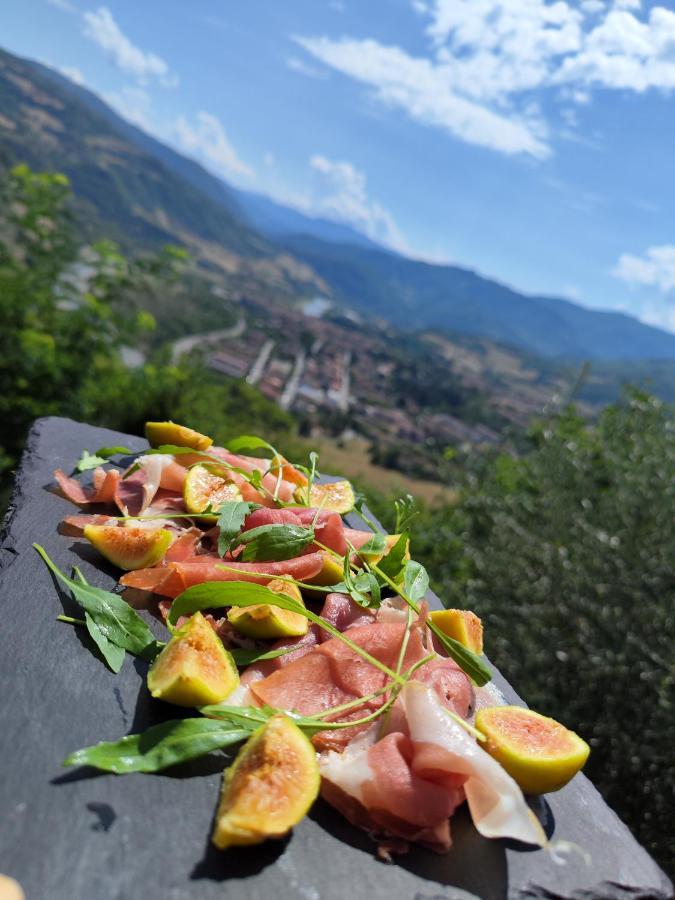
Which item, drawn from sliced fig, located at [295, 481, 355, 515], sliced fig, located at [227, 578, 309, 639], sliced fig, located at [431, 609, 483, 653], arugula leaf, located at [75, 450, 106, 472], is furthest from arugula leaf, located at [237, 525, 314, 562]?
arugula leaf, located at [75, 450, 106, 472]

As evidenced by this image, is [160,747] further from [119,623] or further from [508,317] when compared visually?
[508,317]

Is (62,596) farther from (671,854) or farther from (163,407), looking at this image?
(163,407)

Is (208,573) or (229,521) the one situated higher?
(229,521)

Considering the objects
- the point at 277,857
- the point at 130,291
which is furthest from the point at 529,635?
the point at 130,291

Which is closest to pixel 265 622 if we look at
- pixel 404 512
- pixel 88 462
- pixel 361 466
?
pixel 404 512

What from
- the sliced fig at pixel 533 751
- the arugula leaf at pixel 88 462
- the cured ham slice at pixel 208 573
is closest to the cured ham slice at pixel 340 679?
the sliced fig at pixel 533 751
